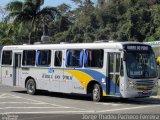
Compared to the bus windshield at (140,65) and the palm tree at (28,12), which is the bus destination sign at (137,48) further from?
the palm tree at (28,12)

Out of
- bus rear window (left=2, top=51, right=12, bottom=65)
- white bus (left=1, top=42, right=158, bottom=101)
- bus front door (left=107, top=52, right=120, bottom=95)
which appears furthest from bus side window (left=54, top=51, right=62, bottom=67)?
bus rear window (left=2, top=51, right=12, bottom=65)

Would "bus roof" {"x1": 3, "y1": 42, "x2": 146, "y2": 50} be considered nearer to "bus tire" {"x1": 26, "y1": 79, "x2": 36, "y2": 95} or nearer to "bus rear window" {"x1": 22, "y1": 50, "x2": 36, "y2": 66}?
"bus rear window" {"x1": 22, "y1": 50, "x2": 36, "y2": 66}

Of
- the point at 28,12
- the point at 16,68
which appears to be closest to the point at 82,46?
the point at 16,68

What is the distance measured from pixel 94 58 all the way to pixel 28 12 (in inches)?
1064

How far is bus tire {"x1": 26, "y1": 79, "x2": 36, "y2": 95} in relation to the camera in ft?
77.4

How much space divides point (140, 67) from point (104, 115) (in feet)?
16.6

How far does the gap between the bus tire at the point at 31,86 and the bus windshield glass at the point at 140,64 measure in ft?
22.7

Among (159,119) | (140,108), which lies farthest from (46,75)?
(159,119)

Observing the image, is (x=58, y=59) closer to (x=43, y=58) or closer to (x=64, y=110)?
(x=43, y=58)

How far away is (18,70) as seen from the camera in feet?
80.9

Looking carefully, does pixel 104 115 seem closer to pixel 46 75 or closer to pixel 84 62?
pixel 84 62

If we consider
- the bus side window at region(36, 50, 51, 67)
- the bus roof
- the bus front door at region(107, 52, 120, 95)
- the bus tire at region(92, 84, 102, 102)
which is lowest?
the bus tire at region(92, 84, 102, 102)

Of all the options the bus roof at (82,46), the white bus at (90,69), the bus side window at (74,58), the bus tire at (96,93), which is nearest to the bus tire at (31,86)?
the white bus at (90,69)

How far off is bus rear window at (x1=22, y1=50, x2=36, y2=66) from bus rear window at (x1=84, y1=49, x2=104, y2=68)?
434cm
